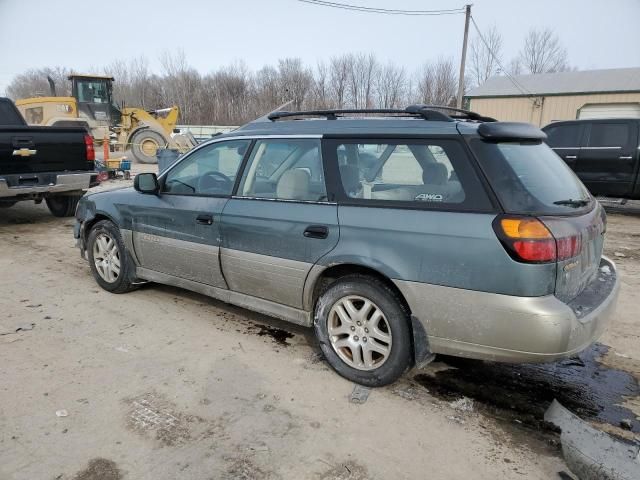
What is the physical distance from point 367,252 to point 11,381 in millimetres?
2548

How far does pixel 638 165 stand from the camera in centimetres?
899

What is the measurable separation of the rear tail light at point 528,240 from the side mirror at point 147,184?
306cm

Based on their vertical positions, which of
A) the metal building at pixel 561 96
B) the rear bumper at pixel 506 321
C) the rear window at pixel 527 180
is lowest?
the rear bumper at pixel 506 321

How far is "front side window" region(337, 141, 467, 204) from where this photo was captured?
2.85m

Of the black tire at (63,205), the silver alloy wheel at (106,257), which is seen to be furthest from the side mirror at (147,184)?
the black tire at (63,205)

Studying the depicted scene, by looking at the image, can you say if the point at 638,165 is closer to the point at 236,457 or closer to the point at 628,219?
the point at 628,219

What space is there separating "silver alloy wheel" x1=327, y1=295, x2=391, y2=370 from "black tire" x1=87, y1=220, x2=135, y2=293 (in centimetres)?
246

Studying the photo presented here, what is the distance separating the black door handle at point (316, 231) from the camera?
126 inches

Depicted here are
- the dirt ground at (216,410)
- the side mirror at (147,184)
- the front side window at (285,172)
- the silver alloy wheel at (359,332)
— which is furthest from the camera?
the side mirror at (147,184)

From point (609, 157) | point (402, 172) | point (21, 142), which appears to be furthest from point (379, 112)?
point (609, 157)

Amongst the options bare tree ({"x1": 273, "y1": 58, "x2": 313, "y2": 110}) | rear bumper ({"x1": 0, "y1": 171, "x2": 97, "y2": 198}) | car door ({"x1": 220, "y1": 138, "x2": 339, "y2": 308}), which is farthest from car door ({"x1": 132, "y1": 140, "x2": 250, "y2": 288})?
bare tree ({"x1": 273, "y1": 58, "x2": 313, "y2": 110})

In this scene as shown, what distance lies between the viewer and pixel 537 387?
3.26 m

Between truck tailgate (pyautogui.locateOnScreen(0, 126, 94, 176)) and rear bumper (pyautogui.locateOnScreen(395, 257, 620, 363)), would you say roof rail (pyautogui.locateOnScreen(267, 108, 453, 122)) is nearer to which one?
rear bumper (pyautogui.locateOnScreen(395, 257, 620, 363))

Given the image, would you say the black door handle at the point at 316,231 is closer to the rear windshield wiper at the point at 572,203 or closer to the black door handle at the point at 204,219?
the black door handle at the point at 204,219
